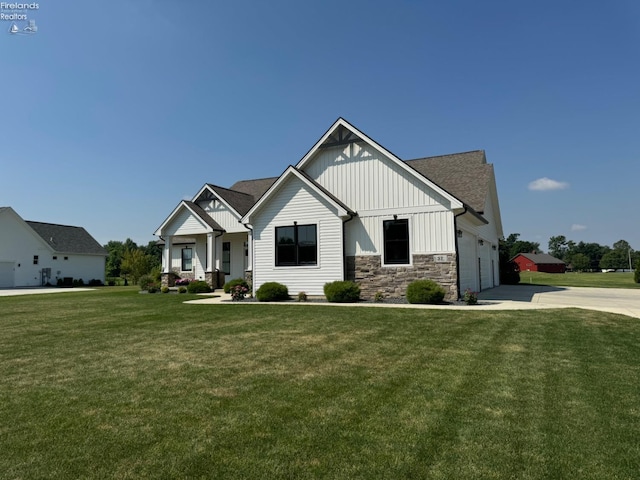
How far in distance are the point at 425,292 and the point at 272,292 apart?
650 cm

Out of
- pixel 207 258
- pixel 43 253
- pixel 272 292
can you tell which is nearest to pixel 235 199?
pixel 207 258

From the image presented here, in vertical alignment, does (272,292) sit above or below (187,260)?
below

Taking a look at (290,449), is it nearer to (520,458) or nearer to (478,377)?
(520,458)

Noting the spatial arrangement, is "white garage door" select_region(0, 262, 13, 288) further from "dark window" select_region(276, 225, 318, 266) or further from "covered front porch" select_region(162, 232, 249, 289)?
"dark window" select_region(276, 225, 318, 266)

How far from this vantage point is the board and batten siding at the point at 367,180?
1598 centimetres

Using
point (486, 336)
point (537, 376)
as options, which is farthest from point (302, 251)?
Answer: point (537, 376)

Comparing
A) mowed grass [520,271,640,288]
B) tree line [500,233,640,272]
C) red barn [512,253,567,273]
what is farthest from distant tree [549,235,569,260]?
mowed grass [520,271,640,288]

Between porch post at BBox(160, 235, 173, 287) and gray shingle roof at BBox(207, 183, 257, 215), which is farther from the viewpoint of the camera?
porch post at BBox(160, 235, 173, 287)

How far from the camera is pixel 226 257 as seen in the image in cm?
2650

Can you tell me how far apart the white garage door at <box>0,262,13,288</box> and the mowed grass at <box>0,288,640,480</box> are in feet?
117

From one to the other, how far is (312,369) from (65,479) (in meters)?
3.48

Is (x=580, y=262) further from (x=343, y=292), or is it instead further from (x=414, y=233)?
(x=343, y=292)

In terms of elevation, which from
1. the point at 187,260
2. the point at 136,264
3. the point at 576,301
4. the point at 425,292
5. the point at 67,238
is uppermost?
the point at 67,238

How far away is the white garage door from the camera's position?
36500mm
